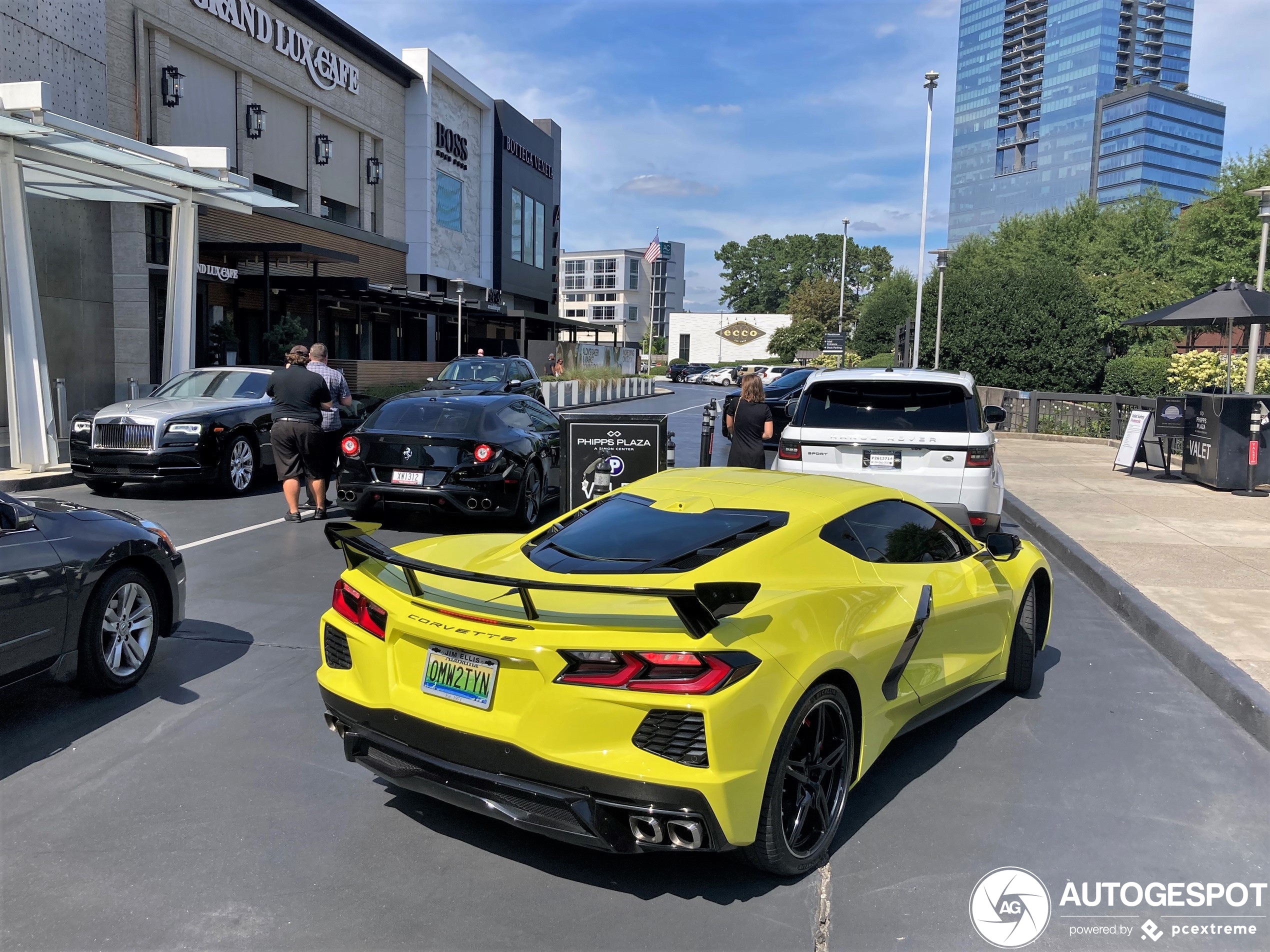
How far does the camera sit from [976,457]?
9.04 meters

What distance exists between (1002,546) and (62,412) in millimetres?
15138

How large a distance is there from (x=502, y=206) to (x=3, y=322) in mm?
38339

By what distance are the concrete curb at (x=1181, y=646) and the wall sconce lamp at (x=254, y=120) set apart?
26752 mm

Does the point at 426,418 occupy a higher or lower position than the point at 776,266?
lower

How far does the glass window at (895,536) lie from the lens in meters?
4.43

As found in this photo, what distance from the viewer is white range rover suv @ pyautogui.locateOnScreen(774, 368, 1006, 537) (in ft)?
29.8

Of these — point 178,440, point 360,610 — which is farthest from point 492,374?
point 360,610

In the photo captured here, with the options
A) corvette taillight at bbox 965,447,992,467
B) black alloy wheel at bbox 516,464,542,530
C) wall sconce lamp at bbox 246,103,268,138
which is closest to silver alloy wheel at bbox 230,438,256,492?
black alloy wheel at bbox 516,464,542,530

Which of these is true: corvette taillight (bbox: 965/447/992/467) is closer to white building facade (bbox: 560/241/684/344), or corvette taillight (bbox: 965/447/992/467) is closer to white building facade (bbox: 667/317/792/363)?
white building facade (bbox: 667/317/792/363)

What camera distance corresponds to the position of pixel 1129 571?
29.2ft

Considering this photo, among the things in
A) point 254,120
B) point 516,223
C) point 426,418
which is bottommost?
point 426,418

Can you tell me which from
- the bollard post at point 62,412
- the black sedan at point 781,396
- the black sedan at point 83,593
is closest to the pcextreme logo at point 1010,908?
the black sedan at point 83,593

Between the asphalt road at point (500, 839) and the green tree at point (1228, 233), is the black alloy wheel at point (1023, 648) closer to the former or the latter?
the asphalt road at point (500, 839)

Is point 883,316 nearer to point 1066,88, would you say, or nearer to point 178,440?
point 178,440
